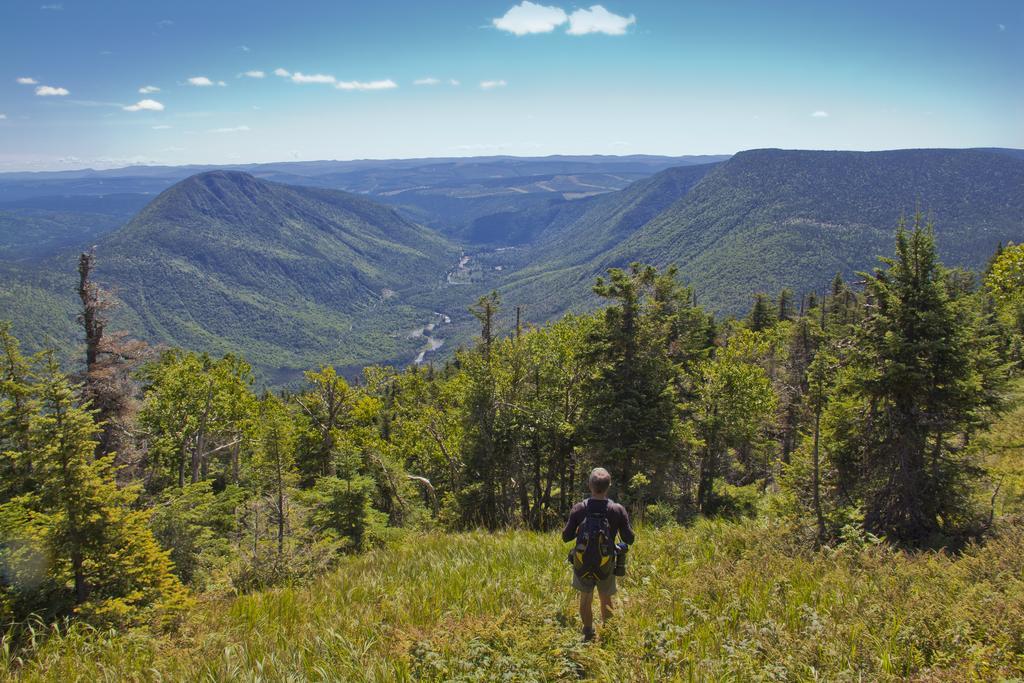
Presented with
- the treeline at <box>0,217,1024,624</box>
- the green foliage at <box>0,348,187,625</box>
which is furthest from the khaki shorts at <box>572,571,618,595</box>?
the treeline at <box>0,217,1024,624</box>

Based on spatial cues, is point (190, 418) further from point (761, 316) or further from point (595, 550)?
point (761, 316)

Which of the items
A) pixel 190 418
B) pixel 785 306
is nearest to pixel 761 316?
pixel 785 306

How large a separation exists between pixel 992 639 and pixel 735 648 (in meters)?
2.13

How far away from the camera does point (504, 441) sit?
58.6 feet

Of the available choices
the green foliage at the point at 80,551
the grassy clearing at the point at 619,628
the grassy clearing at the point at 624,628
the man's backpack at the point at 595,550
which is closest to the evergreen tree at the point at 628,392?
the grassy clearing at the point at 619,628

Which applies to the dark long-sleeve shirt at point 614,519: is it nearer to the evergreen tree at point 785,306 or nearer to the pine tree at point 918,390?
the pine tree at point 918,390

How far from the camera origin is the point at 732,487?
29.9 m

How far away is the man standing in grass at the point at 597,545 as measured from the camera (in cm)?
531

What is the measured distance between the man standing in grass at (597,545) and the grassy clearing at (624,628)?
1.06 ft

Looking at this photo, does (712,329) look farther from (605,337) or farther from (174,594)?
(174,594)

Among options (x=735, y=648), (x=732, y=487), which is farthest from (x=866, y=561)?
(x=732, y=487)

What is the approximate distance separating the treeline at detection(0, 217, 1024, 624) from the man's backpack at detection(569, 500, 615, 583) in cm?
577

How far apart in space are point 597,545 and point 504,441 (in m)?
12.7

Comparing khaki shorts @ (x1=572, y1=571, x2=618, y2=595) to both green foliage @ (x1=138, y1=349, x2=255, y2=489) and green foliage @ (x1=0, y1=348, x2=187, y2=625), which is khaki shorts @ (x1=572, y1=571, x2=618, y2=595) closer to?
green foliage @ (x1=0, y1=348, x2=187, y2=625)
